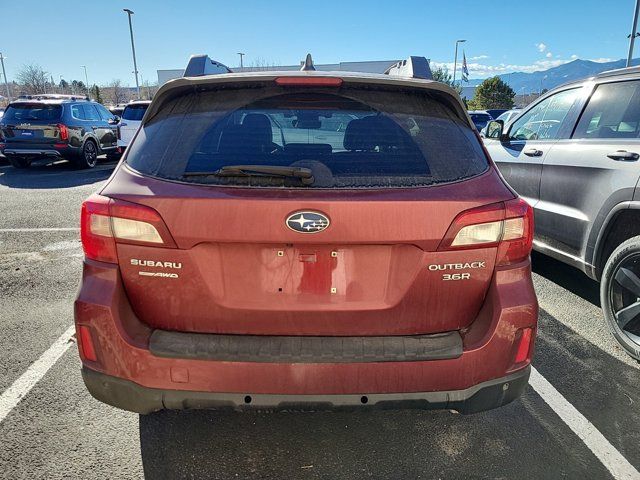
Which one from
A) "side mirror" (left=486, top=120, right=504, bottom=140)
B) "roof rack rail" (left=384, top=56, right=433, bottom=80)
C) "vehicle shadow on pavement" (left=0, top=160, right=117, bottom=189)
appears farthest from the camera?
"vehicle shadow on pavement" (left=0, top=160, right=117, bottom=189)

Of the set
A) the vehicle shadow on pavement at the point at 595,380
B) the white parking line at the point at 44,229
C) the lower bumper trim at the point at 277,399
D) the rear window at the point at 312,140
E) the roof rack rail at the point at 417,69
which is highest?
the roof rack rail at the point at 417,69

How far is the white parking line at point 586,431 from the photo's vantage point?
91.0 inches

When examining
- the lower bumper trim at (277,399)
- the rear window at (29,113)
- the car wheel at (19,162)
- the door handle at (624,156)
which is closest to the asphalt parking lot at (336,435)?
the lower bumper trim at (277,399)

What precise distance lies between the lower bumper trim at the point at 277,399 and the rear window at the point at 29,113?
1263 centimetres

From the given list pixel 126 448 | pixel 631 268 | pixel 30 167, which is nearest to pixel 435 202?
pixel 126 448

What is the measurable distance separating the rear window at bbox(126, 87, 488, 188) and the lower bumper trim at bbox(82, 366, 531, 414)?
837mm

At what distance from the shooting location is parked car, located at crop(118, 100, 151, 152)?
1470cm

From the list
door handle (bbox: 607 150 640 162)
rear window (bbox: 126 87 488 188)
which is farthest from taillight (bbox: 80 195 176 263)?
door handle (bbox: 607 150 640 162)

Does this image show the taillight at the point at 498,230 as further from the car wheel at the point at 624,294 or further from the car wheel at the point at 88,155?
the car wheel at the point at 88,155

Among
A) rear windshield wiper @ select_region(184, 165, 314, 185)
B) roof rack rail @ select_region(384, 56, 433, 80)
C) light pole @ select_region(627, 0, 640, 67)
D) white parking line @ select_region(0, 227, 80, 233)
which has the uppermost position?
light pole @ select_region(627, 0, 640, 67)

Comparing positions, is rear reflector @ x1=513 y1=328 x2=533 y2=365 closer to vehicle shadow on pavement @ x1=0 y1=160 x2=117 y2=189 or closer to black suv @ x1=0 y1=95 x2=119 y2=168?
vehicle shadow on pavement @ x1=0 y1=160 x2=117 y2=189

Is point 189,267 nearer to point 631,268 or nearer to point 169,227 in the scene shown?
point 169,227

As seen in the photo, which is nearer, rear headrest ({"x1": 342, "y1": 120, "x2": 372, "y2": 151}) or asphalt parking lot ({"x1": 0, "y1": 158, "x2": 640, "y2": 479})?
rear headrest ({"x1": 342, "y1": 120, "x2": 372, "y2": 151})

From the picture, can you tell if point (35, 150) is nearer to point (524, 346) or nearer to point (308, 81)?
point (308, 81)
